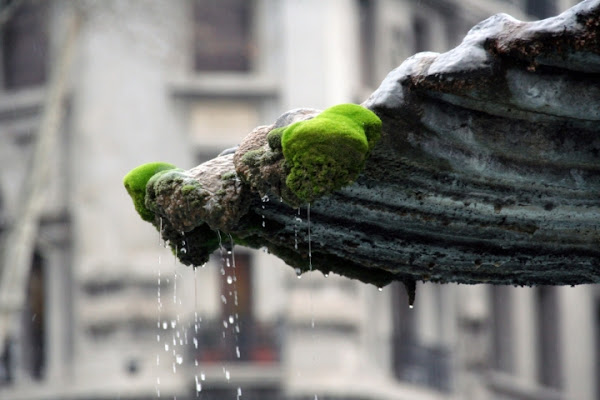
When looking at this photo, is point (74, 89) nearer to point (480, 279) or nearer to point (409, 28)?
point (409, 28)

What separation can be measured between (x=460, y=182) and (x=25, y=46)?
19.9m

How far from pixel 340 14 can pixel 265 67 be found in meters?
1.51

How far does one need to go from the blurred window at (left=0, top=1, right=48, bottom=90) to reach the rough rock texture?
60.8ft

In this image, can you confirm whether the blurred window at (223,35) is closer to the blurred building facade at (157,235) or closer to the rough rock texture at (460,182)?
the blurred building facade at (157,235)

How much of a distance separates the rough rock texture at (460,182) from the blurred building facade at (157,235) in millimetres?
15824

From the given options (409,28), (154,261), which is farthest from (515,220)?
(409,28)

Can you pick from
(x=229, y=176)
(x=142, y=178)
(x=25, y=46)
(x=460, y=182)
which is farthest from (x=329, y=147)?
(x=25, y=46)

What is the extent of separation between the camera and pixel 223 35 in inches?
974

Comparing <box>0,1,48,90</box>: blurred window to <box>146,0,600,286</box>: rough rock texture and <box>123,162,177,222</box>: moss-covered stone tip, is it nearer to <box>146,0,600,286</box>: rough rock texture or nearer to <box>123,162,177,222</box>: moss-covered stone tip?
<box>123,162,177,222</box>: moss-covered stone tip

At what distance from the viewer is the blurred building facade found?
76.2ft

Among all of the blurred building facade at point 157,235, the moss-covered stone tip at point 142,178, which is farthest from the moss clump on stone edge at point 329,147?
the blurred building facade at point 157,235

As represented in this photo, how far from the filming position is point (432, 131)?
563 cm

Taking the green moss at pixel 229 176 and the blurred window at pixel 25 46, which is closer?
the green moss at pixel 229 176

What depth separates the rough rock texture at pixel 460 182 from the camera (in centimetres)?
549
